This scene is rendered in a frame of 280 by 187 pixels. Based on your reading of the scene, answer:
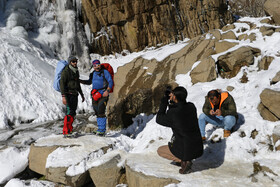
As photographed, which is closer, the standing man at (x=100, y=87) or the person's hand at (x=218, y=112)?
the person's hand at (x=218, y=112)

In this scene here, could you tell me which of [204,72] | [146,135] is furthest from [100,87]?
[204,72]

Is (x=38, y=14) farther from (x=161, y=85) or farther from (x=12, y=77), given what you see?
(x=161, y=85)

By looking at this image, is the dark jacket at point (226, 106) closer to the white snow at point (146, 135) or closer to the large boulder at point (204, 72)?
the white snow at point (146, 135)

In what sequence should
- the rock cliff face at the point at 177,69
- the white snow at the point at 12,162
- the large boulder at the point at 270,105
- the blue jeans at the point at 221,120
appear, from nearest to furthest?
the large boulder at the point at 270,105 → the blue jeans at the point at 221,120 → the white snow at the point at 12,162 → the rock cliff face at the point at 177,69

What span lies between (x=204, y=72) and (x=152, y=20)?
27.4ft

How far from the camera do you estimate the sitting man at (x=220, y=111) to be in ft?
12.9

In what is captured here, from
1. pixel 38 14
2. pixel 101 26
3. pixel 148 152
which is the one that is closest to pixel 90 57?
pixel 101 26

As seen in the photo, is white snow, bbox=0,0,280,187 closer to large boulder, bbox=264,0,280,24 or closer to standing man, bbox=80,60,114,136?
large boulder, bbox=264,0,280,24

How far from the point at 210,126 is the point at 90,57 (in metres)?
11.5

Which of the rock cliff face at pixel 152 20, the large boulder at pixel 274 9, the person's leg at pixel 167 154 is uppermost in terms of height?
the rock cliff face at pixel 152 20

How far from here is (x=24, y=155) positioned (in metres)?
4.63

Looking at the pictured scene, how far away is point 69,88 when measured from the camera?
15.5 feet

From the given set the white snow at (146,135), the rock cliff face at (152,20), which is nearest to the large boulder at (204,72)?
the white snow at (146,135)

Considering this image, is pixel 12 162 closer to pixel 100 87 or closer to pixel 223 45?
pixel 100 87
